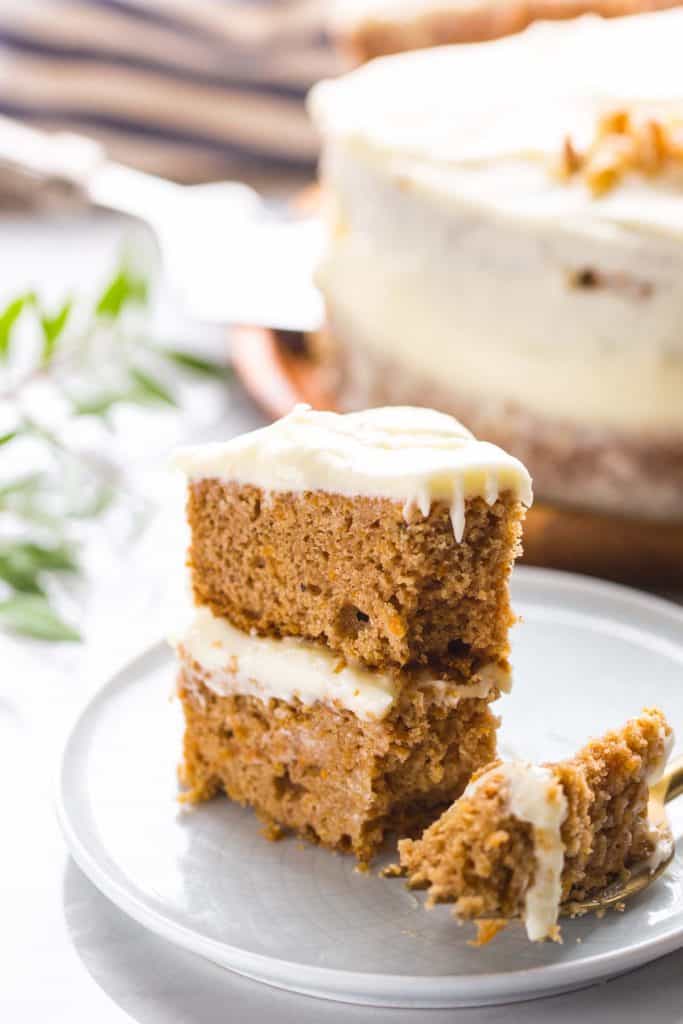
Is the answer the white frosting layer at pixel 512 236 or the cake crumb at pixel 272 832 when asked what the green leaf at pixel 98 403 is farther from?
the cake crumb at pixel 272 832

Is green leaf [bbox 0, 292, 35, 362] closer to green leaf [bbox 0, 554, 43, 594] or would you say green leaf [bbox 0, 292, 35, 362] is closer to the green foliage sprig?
the green foliage sprig

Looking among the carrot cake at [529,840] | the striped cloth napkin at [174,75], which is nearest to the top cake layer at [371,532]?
the carrot cake at [529,840]

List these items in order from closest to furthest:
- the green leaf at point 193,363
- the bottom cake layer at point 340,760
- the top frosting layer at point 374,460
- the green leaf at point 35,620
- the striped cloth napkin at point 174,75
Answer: the top frosting layer at point 374,460, the bottom cake layer at point 340,760, the green leaf at point 35,620, the green leaf at point 193,363, the striped cloth napkin at point 174,75

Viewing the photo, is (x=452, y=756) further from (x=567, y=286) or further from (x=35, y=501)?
(x=35, y=501)

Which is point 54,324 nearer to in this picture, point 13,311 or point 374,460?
point 13,311

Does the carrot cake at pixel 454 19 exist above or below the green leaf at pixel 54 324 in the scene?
above

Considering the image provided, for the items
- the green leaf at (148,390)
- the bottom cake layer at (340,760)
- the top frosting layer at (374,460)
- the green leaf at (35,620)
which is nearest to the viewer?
the top frosting layer at (374,460)

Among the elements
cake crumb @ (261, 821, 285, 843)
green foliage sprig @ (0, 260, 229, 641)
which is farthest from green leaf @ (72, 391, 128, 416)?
cake crumb @ (261, 821, 285, 843)

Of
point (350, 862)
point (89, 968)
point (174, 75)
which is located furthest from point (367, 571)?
point (174, 75)
